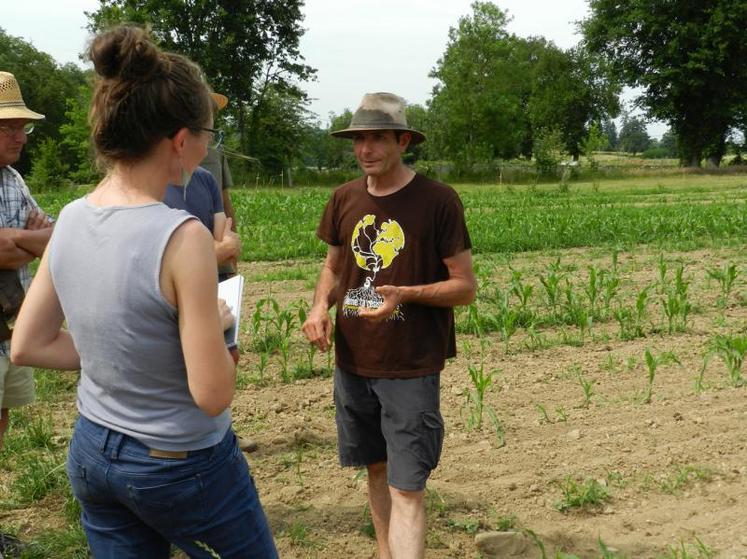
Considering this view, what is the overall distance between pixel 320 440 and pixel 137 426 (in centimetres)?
296

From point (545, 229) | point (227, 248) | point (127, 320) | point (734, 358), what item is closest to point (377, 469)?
point (227, 248)

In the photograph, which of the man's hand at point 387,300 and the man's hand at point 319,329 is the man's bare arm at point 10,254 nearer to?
the man's hand at point 319,329

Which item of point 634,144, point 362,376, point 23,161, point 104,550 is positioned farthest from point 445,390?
point 634,144

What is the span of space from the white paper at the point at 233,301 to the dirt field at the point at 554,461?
1687 mm

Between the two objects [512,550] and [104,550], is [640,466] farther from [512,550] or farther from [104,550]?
[104,550]

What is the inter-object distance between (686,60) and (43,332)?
4807cm

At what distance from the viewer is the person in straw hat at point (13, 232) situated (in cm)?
326

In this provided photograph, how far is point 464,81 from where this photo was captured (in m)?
55.8

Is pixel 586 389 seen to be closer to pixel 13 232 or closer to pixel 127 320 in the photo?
pixel 13 232

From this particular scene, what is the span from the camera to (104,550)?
2037 millimetres

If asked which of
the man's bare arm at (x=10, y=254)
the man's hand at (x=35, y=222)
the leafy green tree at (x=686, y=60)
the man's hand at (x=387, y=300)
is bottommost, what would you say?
the man's hand at (x=387, y=300)

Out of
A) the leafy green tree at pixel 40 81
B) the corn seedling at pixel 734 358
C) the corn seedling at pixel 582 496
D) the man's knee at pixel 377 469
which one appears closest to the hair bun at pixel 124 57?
the man's knee at pixel 377 469

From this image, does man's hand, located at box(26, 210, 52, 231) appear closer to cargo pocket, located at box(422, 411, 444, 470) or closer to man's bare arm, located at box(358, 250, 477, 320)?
man's bare arm, located at box(358, 250, 477, 320)

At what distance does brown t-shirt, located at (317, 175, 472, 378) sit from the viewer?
9.84 ft
